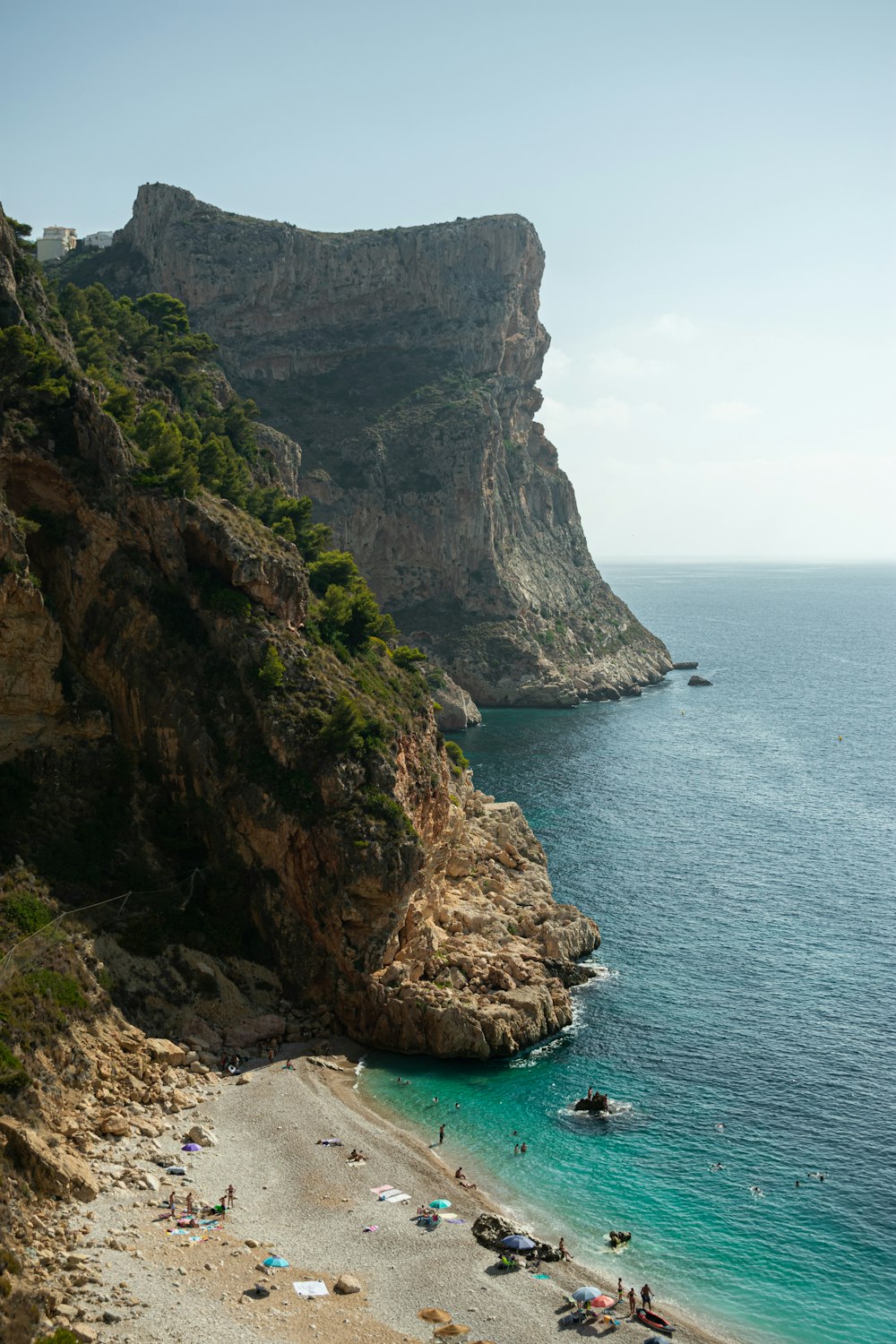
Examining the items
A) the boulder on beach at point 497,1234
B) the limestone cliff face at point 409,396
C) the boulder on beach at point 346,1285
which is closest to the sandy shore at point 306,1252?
the boulder on beach at point 346,1285

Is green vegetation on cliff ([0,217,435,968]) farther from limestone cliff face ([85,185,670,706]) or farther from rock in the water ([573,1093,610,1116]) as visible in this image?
limestone cliff face ([85,185,670,706])

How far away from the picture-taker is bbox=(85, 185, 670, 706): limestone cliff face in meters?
160

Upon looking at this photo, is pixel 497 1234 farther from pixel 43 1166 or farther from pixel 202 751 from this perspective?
pixel 202 751

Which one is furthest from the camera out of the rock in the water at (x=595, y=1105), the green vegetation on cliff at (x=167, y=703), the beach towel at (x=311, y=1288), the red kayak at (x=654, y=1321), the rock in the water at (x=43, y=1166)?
the green vegetation on cliff at (x=167, y=703)

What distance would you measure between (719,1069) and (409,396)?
131061 millimetres

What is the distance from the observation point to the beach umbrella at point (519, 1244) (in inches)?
1710

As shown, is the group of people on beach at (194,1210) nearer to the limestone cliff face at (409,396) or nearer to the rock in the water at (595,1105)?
the rock in the water at (595,1105)

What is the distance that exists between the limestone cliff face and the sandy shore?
108465mm

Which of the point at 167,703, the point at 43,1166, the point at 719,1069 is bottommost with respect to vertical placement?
the point at 719,1069

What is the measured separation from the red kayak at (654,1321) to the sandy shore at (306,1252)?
1.24 ft

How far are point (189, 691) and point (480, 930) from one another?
70.3 feet

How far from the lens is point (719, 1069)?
57.7 metres

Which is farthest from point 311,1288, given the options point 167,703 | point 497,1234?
point 167,703

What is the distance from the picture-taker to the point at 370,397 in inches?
6781
